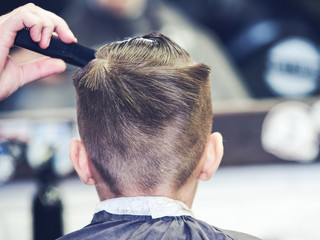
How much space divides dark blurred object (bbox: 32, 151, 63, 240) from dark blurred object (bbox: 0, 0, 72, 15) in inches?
53.5

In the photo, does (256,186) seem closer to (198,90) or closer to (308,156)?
(308,156)

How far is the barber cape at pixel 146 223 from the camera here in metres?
0.84

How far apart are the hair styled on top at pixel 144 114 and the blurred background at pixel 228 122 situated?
74 centimetres

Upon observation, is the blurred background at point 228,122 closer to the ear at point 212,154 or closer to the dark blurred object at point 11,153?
the dark blurred object at point 11,153

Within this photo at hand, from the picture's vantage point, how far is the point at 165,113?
86 cm

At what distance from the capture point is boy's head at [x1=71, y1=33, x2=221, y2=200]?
2.85 ft

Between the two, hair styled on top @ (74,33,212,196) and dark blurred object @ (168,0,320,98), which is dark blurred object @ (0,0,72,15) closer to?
dark blurred object @ (168,0,320,98)

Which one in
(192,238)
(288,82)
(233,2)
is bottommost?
(192,238)

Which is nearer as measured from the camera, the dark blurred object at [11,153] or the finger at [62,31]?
the finger at [62,31]

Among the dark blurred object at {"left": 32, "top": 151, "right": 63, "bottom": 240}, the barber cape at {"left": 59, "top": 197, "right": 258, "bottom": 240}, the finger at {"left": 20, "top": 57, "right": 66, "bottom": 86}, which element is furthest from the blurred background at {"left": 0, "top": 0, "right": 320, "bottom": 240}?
the barber cape at {"left": 59, "top": 197, "right": 258, "bottom": 240}

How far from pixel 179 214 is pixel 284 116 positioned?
1.23m

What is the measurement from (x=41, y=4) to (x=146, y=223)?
2066 millimetres

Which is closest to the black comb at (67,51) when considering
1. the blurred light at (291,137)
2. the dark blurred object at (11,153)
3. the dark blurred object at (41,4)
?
the dark blurred object at (11,153)

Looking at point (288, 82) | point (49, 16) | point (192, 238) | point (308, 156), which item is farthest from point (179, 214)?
point (288, 82)
